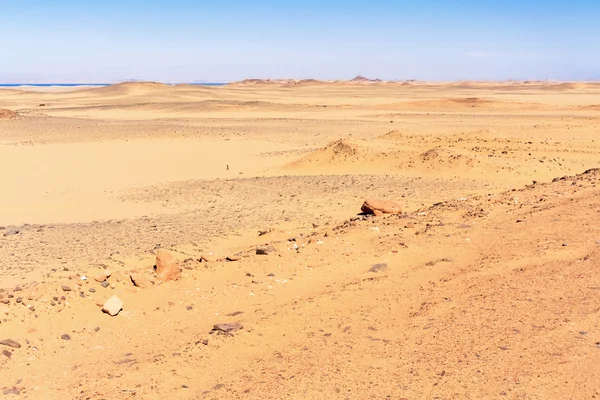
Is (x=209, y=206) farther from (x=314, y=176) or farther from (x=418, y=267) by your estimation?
(x=418, y=267)

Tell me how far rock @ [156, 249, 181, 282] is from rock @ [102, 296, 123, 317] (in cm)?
78

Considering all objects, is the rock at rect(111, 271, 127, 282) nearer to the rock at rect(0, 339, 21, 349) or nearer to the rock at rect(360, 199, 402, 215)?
the rock at rect(0, 339, 21, 349)

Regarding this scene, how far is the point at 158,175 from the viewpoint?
19516 mm

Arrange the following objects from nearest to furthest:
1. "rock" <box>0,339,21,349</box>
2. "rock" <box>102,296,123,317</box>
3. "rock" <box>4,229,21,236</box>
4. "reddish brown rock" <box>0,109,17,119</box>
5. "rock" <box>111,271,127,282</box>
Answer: "rock" <box>0,339,21,349</box> → "rock" <box>102,296,123,317</box> → "rock" <box>111,271,127,282</box> → "rock" <box>4,229,21,236</box> → "reddish brown rock" <box>0,109,17,119</box>

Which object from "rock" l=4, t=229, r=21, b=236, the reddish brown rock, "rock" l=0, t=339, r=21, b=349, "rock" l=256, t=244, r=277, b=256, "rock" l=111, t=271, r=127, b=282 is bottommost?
"rock" l=4, t=229, r=21, b=236

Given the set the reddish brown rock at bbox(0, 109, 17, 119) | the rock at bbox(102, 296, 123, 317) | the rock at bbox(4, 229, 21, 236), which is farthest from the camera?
the reddish brown rock at bbox(0, 109, 17, 119)

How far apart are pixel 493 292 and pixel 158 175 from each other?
1499cm

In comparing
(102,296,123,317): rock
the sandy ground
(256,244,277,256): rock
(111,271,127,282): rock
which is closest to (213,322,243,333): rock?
the sandy ground

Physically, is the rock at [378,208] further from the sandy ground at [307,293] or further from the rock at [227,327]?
the rock at [227,327]

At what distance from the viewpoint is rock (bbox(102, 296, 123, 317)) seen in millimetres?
6395

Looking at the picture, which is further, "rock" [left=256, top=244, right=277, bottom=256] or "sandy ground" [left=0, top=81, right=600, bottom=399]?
"rock" [left=256, top=244, right=277, bottom=256]

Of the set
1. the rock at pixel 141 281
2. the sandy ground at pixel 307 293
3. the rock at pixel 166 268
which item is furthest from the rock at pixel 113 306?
the rock at pixel 166 268

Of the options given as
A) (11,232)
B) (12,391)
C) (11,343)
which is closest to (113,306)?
(11,343)

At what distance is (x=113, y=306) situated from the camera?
6430mm
